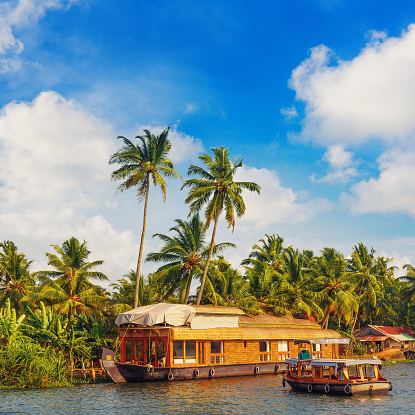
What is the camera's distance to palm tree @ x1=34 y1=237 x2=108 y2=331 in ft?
122

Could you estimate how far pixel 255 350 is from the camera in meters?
35.3

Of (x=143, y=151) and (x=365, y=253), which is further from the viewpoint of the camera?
(x=365, y=253)

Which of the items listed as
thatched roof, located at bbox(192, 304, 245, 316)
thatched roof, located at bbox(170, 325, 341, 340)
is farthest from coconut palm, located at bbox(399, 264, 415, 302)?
thatched roof, located at bbox(192, 304, 245, 316)

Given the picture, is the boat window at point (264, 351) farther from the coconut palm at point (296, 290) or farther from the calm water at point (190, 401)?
the coconut palm at point (296, 290)

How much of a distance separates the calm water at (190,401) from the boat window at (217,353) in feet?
12.5

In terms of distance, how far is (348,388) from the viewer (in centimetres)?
2414

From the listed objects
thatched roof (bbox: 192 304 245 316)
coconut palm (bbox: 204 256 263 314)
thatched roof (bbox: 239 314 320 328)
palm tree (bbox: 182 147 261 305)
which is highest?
palm tree (bbox: 182 147 261 305)

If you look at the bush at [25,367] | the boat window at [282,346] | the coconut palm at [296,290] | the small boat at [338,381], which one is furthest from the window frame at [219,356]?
the coconut palm at [296,290]

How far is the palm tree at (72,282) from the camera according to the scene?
3709cm

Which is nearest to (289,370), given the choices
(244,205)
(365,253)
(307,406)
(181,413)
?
(307,406)

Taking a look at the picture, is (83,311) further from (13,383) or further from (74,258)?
(13,383)

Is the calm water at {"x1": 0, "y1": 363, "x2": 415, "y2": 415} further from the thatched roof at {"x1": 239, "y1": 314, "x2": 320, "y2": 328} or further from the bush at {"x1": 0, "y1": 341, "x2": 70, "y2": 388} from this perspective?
the thatched roof at {"x1": 239, "y1": 314, "x2": 320, "y2": 328}

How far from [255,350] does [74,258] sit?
54.2ft

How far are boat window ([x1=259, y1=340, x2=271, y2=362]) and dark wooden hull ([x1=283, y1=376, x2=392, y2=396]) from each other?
977cm
